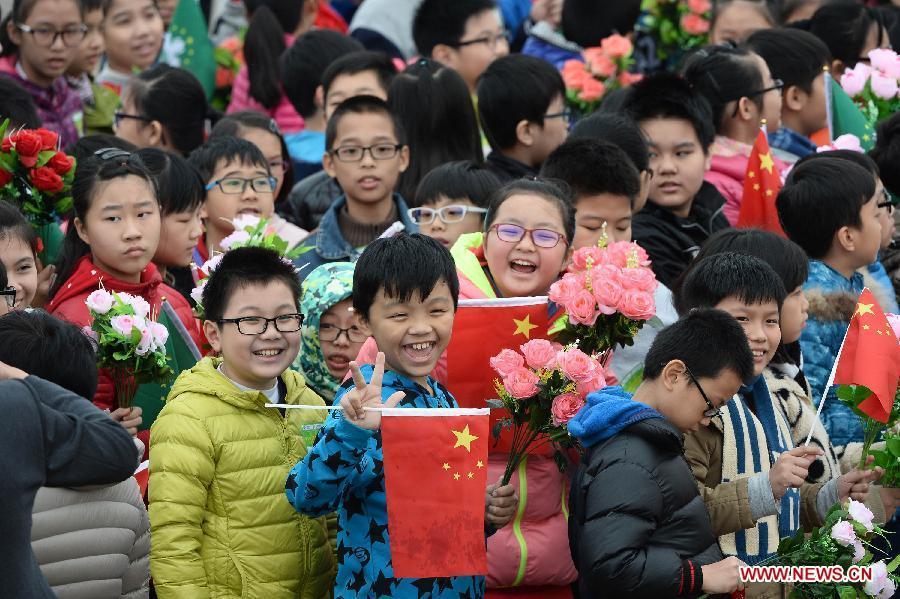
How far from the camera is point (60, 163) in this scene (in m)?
6.12

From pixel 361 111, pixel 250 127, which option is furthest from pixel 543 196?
pixel 250 127

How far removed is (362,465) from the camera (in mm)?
4738

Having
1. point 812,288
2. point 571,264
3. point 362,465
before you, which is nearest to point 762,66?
point 812,288

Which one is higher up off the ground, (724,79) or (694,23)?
(694,23)

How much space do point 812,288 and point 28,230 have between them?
3.28m

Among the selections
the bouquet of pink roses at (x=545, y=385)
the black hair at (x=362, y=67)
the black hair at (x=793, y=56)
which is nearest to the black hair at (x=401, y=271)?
the bouquet of pink roses at (x=545, y=385)

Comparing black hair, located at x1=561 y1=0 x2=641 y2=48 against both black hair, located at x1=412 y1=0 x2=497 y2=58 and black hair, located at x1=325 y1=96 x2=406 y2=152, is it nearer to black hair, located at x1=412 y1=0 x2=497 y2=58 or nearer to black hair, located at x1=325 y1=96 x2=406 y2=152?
black hair, located at x1=412 y1=0 x2=497 y2=58

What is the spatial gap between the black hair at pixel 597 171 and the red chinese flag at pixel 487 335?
44.6 inches

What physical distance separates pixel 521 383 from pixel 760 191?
282 centimetres

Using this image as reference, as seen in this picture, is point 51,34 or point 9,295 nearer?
point 9,295

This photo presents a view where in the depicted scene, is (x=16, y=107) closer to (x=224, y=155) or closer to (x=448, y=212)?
(x=224, y=155)

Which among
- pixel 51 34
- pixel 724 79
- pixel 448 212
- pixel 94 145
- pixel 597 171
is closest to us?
pixel 597 171

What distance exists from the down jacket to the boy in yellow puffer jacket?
0.19m

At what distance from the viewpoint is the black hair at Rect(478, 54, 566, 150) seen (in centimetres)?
771
